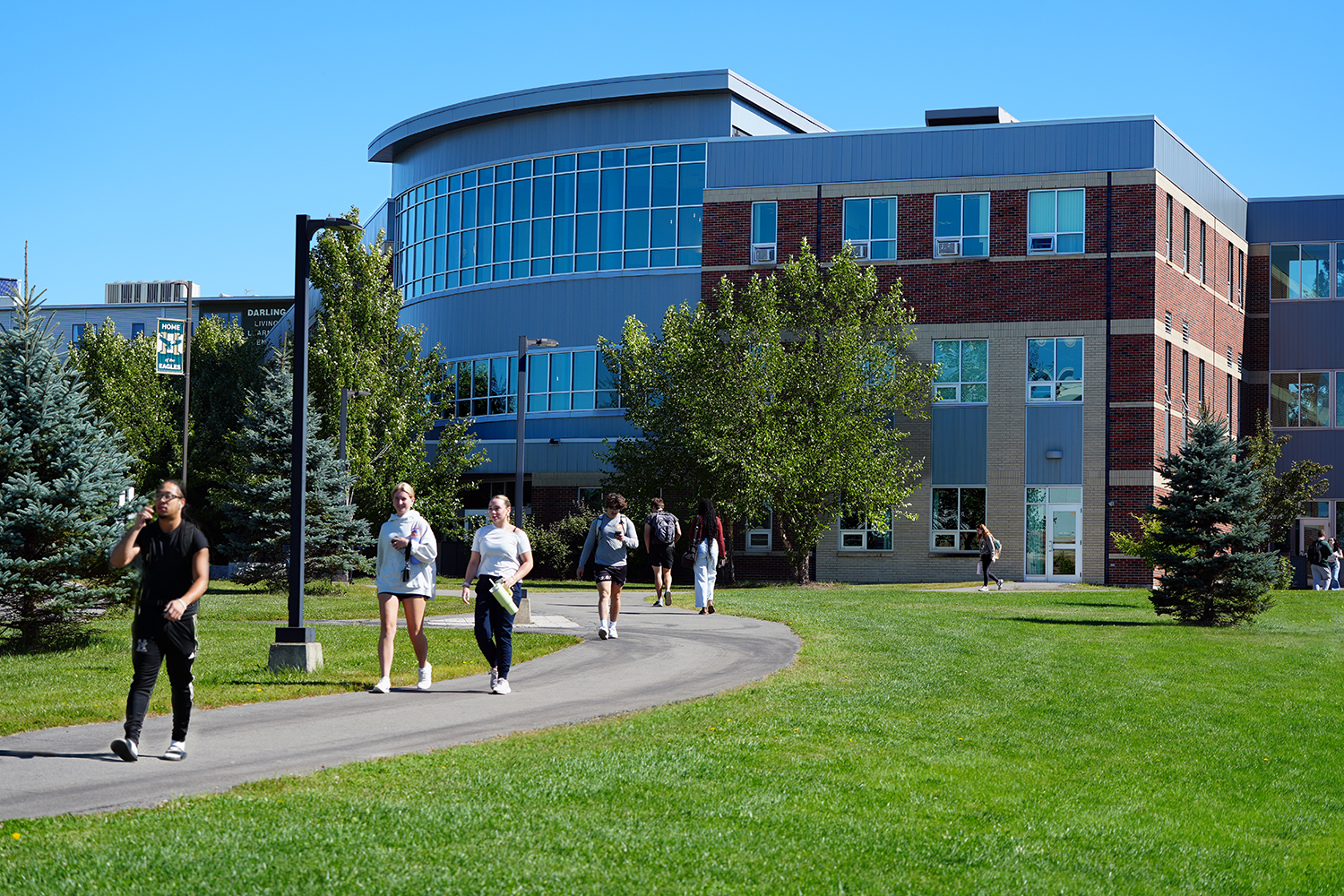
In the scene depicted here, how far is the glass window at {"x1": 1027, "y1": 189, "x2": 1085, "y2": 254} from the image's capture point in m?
39.3

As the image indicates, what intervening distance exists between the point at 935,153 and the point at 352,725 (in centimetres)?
3330

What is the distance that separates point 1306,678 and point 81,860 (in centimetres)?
1449

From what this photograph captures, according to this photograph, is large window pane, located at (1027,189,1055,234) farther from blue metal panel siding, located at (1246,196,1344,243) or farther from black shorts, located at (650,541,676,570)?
black shorts, located at (650,541,676,570)

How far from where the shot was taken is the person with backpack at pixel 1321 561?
4209cm

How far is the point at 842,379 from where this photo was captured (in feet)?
121

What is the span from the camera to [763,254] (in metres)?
41.8

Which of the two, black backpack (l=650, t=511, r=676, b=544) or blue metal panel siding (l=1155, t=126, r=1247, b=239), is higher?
blue metal panel siding (l=1155, t=126, r=1247, b=239)

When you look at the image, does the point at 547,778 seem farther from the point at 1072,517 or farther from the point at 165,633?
the point at 1072,517

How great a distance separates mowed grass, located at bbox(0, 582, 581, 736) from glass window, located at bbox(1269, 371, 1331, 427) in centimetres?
3840

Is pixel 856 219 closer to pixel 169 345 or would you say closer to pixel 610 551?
pixel 169 345

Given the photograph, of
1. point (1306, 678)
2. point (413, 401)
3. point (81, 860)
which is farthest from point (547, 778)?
point (413, 401)

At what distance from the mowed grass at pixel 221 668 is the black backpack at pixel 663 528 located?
4.30m

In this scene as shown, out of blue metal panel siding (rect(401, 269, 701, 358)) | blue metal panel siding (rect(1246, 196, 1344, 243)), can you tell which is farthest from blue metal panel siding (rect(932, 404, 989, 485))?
blue metal panel siding (rect(1246, 196, 1344, 243))

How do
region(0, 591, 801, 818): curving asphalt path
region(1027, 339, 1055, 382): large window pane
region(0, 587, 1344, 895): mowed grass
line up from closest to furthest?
1. region(0, 587, 1344, 895): mowed grass
2. region(0, 591, 801, 818): curving asphalt path
3. region(1027, 339, 1055, 382): large window pane
